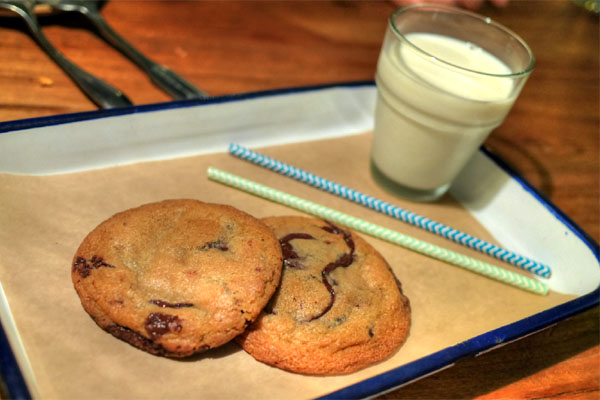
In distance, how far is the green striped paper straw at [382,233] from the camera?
3.41 ft

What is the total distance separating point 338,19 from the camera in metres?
1.95

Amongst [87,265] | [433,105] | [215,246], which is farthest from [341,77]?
[87,265]

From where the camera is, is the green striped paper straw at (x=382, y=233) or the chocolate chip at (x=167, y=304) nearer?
the chocolate chip at (x=167, y=304)

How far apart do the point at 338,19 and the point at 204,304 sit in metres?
1.51

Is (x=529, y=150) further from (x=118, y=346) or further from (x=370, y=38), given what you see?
(x=118, y=346)

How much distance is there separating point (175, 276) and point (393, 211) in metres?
0.57

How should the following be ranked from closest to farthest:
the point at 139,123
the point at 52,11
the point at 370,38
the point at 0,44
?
the point at 139,123
the point at 0,44
the point at 52,11
the point at 370,38

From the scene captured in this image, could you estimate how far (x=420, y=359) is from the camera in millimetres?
727

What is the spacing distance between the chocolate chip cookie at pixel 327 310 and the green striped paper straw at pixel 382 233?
0.08 meters

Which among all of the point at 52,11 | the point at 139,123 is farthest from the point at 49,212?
the point at 52,11

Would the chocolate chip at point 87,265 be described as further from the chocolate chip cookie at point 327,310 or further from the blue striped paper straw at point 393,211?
the blue striped paper straw at point 393,211

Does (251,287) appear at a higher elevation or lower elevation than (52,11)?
lower

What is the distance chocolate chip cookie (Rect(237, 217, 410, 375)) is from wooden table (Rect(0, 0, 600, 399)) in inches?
4.0

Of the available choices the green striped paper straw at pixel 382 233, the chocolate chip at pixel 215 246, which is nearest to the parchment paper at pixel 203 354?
the green striped paper straw at pixel 382 233
